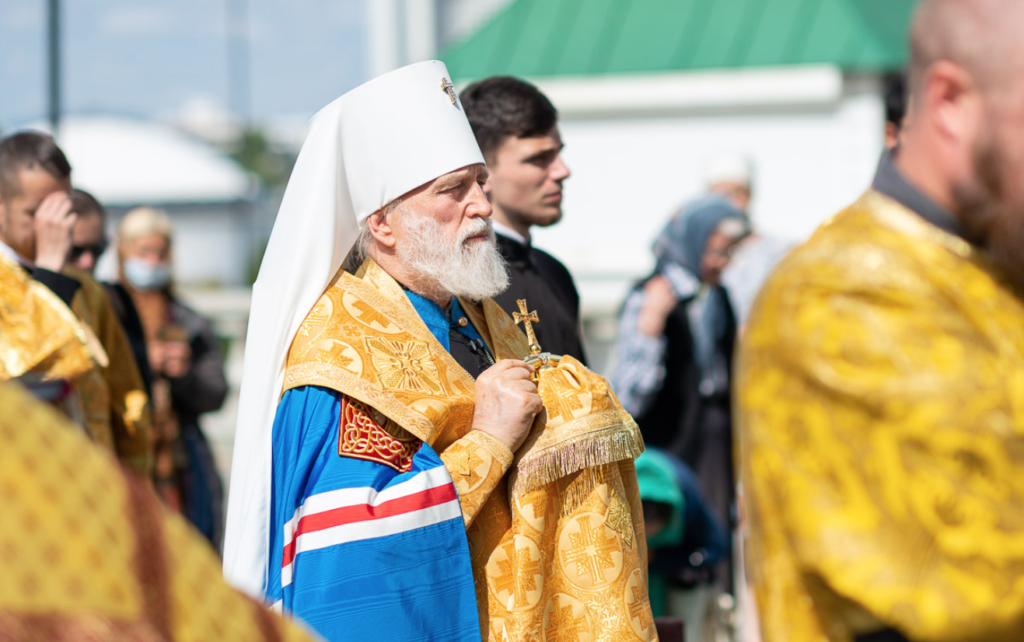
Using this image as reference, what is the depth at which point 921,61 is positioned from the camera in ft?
4.91

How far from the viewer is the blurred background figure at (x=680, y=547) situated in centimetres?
452

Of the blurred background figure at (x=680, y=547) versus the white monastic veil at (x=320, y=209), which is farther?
the blurred background figure at (x=680, y=547)

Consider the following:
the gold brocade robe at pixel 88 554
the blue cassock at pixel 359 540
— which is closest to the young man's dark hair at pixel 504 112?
the blue cassock at pixel 359 540

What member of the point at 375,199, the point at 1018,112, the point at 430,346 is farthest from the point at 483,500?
the point at 1018,112

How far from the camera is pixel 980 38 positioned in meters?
1.41

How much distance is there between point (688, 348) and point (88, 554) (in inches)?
182

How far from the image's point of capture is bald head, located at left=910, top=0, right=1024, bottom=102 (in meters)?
1.39

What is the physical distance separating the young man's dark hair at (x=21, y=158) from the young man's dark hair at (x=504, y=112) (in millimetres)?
1483

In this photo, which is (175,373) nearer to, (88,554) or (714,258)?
(714,258)

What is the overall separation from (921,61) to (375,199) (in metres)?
1.56

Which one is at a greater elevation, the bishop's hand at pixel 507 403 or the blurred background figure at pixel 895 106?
the blurred background figure at pixel 895 106

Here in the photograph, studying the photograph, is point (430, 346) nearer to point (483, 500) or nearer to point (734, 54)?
point (483, 500)

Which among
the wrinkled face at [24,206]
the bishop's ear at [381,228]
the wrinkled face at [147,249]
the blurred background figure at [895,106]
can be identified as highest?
the blurred background figure at [895,106]

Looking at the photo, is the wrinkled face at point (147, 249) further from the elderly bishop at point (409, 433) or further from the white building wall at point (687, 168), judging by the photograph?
the white building wall at point (687, 168)
